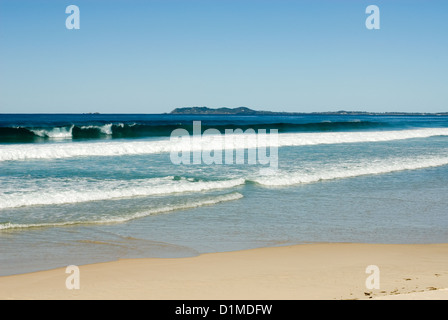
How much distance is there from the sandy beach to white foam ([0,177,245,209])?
4500 millimetres

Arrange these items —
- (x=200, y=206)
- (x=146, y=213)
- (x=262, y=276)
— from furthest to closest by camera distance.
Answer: (x=200, y=206), (x=146, y=213), (x=262, y=276)

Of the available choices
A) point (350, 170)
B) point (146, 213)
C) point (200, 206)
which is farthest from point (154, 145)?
point (146, 213)

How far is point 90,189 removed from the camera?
11.1m

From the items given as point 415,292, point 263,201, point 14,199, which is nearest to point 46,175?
point 14,199

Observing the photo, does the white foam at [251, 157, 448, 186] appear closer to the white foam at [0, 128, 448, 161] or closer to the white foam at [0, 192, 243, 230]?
the white foam at [0, 192, 243, 230]

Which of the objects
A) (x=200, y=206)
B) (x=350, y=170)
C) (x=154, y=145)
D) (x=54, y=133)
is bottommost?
(x=200, y=206)

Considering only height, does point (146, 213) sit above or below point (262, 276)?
above

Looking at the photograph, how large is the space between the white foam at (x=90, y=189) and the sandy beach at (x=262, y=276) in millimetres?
4500

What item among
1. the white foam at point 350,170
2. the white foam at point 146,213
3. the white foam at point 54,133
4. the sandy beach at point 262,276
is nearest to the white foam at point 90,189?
the white foam at point 350,170

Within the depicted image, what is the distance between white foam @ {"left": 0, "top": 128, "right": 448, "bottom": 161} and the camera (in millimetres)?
19375

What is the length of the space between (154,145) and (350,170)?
1143 centimetres

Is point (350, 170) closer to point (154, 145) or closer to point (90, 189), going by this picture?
point (90, 189)

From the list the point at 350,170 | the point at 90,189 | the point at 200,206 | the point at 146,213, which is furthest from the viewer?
the point at 350,170

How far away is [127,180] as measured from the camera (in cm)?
1259
